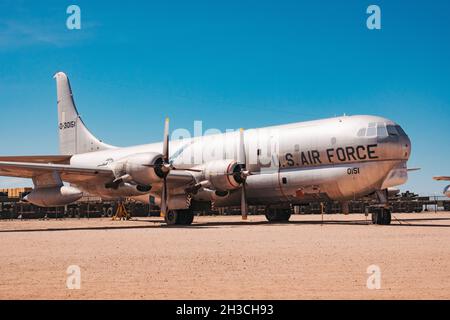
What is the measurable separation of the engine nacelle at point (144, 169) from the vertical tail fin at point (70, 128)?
14022 mm

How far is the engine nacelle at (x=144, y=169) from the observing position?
26016mm

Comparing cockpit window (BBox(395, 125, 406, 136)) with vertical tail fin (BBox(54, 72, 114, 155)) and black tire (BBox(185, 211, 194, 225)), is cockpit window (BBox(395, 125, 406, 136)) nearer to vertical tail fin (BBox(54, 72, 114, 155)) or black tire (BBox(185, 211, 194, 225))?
black tire (BBox(185, 211, 194, 225))

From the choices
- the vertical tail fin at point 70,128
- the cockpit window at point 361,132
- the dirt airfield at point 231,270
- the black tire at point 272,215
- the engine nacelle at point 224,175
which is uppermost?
the vertical tail fin at point 70,128

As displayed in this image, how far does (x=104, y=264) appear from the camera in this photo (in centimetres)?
1100

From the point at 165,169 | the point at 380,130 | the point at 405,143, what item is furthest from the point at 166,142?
the point at 405,143

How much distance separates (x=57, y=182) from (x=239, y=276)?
1986 centimetres

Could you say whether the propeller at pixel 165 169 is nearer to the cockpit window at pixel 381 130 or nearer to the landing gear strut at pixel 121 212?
the cockpit window at pixel 381 130

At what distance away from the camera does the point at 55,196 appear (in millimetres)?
26672

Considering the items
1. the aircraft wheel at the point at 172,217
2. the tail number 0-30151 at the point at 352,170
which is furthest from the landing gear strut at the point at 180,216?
the tail number 0-30151 at the point at 352,170

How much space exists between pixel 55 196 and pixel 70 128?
1533 centimetres

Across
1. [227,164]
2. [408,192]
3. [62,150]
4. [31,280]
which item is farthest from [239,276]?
[408,192]

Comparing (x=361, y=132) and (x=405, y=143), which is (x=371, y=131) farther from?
(x=405, y=143)
